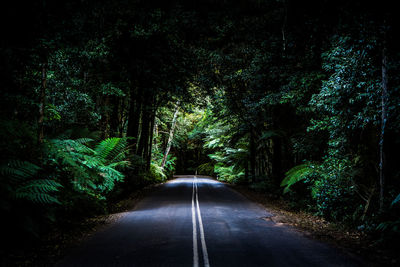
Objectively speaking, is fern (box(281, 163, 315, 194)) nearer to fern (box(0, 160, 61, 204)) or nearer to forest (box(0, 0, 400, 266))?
forest (box(0, 0, 400, 266))

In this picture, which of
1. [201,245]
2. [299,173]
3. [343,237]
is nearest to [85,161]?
[201,245]

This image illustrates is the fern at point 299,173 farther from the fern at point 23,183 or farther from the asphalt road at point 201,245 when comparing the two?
the fern at point 23,183

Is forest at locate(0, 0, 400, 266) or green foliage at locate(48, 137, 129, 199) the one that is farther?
green foliage at locate(48, 137, 129, 199)

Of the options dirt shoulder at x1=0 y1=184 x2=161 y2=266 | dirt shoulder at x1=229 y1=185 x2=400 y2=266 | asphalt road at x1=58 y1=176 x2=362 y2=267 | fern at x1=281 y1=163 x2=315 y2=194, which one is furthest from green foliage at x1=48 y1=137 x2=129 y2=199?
fern at x1=281 y1=163 x2=315 y2=194

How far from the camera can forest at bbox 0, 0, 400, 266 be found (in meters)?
5.82

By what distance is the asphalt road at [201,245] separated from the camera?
15.9 ft

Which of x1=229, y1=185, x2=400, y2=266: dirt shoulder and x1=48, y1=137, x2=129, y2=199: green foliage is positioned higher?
x1=48, y1=137, x2=129, y2=199: green foliage

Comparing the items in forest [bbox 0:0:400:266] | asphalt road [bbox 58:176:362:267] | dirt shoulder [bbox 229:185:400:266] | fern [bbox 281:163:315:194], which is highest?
forest [bbox 0:0:400:266]

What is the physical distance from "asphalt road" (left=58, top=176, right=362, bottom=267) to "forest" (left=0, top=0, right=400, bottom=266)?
1.54 meters

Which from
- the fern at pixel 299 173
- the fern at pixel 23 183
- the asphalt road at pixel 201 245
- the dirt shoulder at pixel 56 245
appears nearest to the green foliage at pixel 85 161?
the fern at pixel 23 183

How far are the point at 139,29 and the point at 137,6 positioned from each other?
1403 millimetres

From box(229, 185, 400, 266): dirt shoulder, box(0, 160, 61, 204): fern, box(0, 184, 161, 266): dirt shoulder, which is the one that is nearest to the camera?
box(0, 184, 161, 266): dirt shoulder

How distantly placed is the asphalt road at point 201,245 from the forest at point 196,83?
1535 mm

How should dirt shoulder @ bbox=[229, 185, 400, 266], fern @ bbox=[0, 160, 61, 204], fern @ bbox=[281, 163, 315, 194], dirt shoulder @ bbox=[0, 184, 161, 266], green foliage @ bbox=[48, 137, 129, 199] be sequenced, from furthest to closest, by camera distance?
1. fern @ bbox=[281, 163, 315, 194]
2. green foliage @ bbox=[48, 137, 129, 199]
3. dirt shoulder @ bbox=[229, 185, 400, 266]
4. fern @ bbox=[0, 160, 61, 204]
5. dirt shoulder @ bbox=[0, 184, 161, 266]
